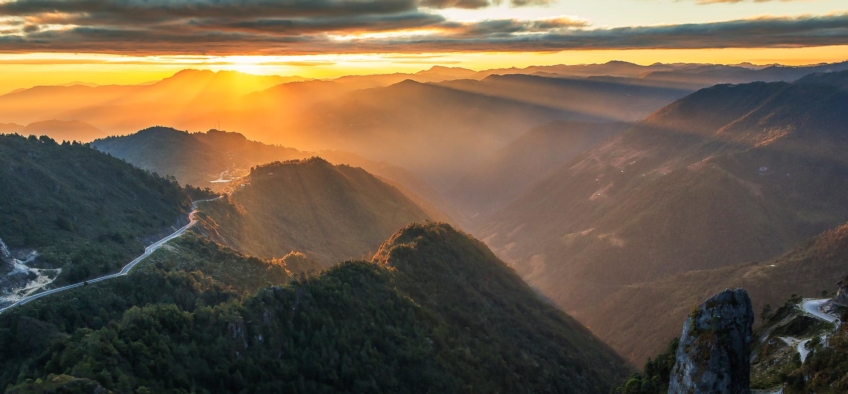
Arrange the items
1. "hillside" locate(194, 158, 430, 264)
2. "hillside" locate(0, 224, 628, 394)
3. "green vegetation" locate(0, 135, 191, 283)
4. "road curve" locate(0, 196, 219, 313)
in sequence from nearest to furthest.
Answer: "hillside" locate(0, 224, 628, 394)
"road curve" locate(0, 196, 219, 313)
"green vegetation" locate(0, 135, 191, 283)
"hillside" locate(194, 158, 430, 264)

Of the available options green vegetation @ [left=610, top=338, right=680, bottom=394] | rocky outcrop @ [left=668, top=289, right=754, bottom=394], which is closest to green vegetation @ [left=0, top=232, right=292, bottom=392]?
rocky outcrop @ [left=668, top=289, right=754, bottom=394]

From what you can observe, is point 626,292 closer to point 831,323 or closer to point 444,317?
point 444,317

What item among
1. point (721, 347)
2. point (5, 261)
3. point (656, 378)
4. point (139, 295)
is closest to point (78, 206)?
point (5, 261)

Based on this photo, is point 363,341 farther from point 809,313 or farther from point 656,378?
point 809,313

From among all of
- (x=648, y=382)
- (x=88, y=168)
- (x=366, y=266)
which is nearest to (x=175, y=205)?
(x=88, y=168)

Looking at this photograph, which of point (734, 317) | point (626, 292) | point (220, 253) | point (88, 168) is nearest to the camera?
point (734, 317)

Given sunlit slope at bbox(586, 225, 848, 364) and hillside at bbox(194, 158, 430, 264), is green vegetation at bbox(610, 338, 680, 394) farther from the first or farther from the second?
hillside at bbox(194, 158, 430, 264)

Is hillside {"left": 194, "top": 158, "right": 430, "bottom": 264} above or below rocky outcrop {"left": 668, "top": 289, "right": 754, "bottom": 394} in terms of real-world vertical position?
below
